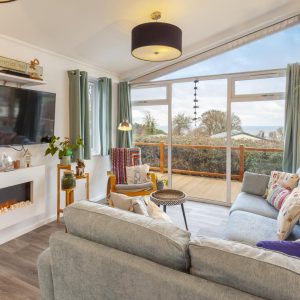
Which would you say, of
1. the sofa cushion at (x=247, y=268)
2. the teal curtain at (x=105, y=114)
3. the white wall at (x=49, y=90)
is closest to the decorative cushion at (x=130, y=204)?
the sofa cushion at (x=247, y=268)

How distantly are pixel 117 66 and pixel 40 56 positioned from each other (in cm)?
150

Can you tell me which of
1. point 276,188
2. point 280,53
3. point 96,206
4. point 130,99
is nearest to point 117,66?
point 130,99

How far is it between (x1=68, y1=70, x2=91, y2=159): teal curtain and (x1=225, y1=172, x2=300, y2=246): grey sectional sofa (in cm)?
247

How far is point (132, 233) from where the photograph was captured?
1.19 metres

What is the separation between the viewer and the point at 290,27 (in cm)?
373

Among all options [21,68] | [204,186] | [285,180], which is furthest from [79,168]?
[285,180]

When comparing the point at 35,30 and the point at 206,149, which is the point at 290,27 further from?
the point at 35,30

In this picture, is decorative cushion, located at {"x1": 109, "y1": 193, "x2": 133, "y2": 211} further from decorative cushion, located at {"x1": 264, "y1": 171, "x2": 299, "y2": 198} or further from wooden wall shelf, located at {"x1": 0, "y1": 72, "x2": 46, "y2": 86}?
decorative cushion, located at {"x1": 264, "y1": 171, "x2": 299, "y2": 198}

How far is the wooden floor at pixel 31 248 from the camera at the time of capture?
2123mm

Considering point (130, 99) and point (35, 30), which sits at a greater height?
point (35, 30)

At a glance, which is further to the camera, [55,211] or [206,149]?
[206,149]

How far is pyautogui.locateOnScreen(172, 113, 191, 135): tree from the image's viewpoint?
480cm

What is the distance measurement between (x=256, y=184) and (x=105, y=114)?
9.19 ft

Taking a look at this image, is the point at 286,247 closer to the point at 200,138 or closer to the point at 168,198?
the point at 168,198
